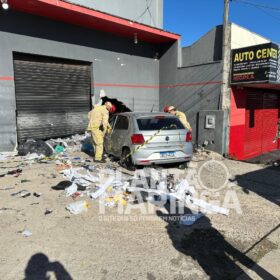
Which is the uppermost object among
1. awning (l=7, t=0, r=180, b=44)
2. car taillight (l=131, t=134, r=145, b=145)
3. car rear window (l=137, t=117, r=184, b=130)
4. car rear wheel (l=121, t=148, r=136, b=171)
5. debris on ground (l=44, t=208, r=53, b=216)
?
awning (l=7, t=0, r=180, b=44)

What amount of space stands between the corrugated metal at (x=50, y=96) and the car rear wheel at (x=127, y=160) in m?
4.51

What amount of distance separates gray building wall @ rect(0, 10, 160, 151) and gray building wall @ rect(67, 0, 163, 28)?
98 centimetres

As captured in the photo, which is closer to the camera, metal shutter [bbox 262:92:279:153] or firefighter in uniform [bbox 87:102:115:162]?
firefighter in uniform [bbox 87:102:115:162]

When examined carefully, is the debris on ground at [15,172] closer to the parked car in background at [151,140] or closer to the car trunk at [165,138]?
the parked car in background at [151,140]

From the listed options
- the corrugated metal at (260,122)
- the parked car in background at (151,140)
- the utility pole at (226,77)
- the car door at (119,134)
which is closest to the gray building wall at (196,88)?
the utility pole at (226,77)

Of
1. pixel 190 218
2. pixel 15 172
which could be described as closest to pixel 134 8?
pixel 15 172

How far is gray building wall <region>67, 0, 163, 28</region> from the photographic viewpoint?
37.8 ft

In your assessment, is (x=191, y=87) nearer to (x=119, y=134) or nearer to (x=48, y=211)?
(x=119, y=134)

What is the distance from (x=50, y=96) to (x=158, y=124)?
5437 millimetres

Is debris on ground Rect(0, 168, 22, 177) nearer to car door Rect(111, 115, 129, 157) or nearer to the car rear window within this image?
car door Rect(111, 115, 129, 157)

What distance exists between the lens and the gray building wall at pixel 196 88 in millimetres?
11625

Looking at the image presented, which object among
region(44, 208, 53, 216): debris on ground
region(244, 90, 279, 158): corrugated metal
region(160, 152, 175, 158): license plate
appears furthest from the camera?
region(244, 90, 279, 158): corrugated metal

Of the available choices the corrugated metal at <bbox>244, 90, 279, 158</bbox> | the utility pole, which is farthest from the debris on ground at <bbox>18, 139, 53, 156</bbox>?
the corrugated metal at <bbox>244, 90, 279, 158</bbox>

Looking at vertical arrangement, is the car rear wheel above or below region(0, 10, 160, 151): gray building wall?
below
